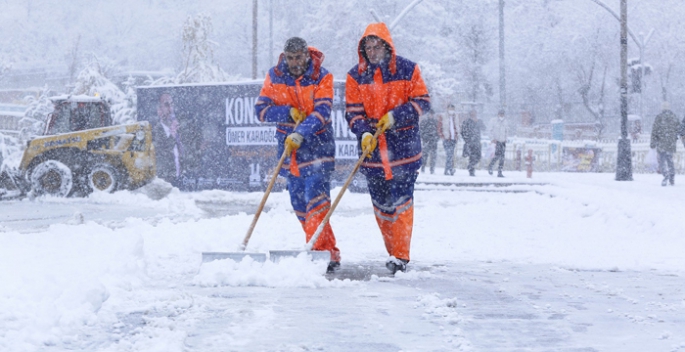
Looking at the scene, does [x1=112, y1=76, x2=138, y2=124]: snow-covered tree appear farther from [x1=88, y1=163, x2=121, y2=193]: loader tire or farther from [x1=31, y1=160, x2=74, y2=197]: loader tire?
[x1=31, y1=160, x2=74, y2=197]: loader tire

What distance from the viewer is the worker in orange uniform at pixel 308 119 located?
21.7ft

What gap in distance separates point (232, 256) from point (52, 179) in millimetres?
11549

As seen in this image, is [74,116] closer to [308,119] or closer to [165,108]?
[165,108]

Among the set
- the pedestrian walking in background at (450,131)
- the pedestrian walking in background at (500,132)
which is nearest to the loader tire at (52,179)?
the pedestrian walking in background at (450,131)

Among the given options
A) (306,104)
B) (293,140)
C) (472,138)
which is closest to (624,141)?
(472,138)

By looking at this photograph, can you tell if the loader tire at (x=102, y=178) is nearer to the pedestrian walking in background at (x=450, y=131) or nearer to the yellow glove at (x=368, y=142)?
the pedestrian walking in background at (x=450, y=131)

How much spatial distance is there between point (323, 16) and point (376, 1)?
3.28 m

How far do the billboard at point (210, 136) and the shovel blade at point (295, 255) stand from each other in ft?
35.4

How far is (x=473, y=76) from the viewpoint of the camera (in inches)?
2156

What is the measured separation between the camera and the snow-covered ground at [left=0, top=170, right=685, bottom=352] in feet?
13.7

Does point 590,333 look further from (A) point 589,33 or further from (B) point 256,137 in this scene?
(A) point 589,33

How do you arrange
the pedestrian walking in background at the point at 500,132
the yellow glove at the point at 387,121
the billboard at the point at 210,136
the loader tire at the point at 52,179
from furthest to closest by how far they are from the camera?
the pedestrian walking in background at the point at 500,132 < the billboard at the point at 210,136 < the loader tire at the point at 52,179 < the yellow glove at the point at 387,121

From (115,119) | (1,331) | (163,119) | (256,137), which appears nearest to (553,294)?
(1,331)

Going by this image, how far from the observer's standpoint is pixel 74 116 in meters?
17.4
